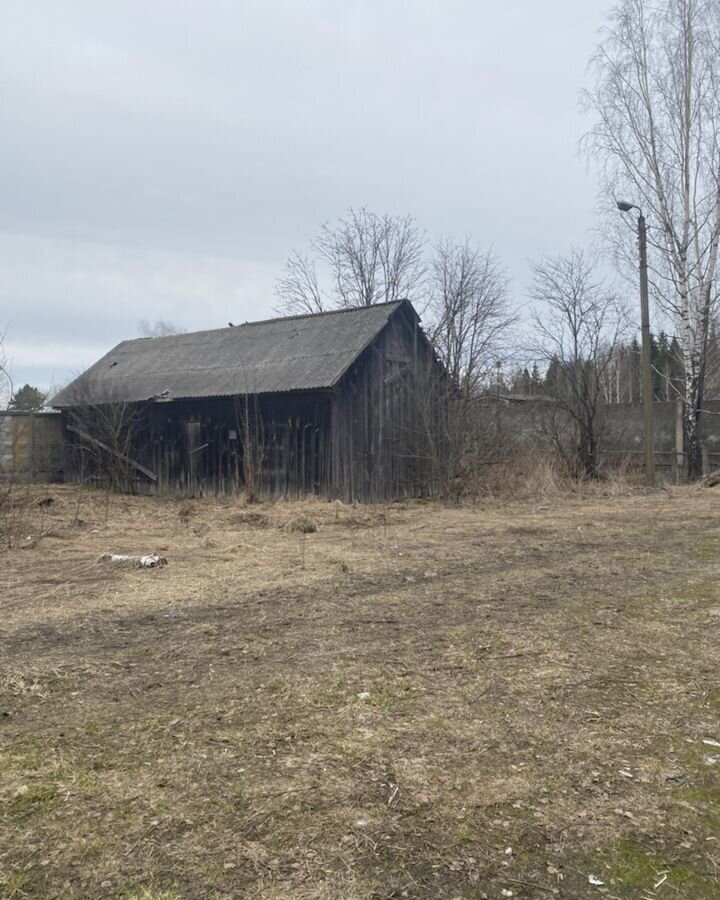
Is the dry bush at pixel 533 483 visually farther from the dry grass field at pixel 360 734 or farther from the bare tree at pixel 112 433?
the dry grass field at pixel 360 734

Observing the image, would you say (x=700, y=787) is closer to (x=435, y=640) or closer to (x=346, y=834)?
(x=346, y=834)

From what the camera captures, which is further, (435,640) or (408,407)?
(408,407)

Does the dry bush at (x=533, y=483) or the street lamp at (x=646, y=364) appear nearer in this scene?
the dry bush at (x=533, y=483)

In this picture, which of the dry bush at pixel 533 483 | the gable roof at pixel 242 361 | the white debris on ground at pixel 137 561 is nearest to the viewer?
the white debris on ground at pixel 137 561

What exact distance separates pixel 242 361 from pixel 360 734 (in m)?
17.3

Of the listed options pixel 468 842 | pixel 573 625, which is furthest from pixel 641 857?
pixel 573 625

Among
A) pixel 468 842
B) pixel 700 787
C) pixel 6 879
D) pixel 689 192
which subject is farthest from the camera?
pixel 689 192

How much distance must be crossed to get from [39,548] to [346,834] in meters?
7.85

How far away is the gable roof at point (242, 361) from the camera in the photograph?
1786cm

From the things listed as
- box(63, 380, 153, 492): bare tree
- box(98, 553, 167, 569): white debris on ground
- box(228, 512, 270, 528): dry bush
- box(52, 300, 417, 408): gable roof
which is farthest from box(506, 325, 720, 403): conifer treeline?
box(98, 553, 167, 569): white debris on ground

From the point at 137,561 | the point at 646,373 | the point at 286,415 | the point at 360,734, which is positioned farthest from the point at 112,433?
the point at 360,734

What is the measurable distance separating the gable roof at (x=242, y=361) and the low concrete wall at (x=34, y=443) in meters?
0.80

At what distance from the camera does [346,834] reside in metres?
2.58

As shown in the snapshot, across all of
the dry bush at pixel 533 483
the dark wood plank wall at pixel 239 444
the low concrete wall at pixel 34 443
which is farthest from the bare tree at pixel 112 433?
the dry bush at pixel 533 483
